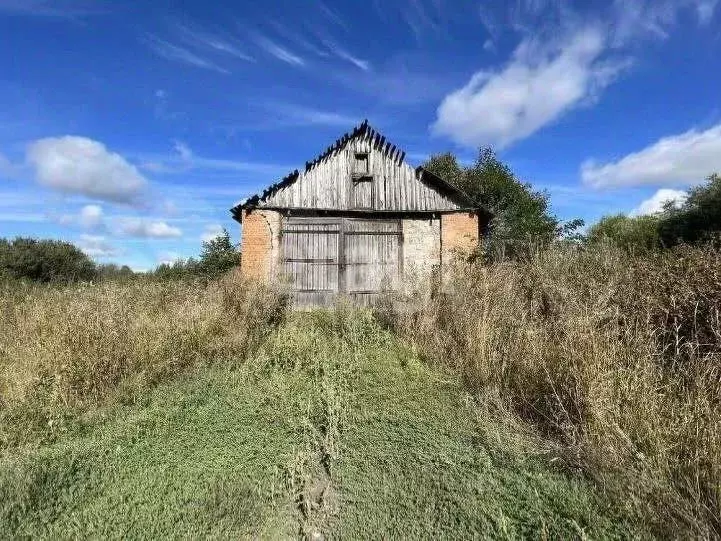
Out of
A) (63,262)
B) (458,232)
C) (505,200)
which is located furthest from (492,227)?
(63,262)

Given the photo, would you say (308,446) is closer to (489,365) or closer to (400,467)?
(400,467)

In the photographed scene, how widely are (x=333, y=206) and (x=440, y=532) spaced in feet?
31.7

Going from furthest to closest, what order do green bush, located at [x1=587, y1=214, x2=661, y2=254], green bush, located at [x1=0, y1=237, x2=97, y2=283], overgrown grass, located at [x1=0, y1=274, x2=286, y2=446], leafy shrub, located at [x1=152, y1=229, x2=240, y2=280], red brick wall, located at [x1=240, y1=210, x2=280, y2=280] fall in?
green bush, located at [x1=587, y1=214, x2=661, y2=254], green bush, located at [x1=0, y1=237, x2=97, y2=283], leafy shrub, located at [x1=152, y1=229, x2=240, y2=280], red brick wall, located at [x1=240, y1=210, x2=280, y2=280], overgrown grass, located at [x1=0, y1=274, x2=286, y2=446]

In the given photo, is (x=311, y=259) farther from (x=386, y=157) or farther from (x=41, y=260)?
(x=41, y=260)

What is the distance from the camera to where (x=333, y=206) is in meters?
11.6

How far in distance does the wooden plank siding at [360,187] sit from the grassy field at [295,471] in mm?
7271

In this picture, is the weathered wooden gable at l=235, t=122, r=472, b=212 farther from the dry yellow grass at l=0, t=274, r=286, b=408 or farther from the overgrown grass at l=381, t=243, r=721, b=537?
the overgrown grass at l=381, t=243, r=721, b=537

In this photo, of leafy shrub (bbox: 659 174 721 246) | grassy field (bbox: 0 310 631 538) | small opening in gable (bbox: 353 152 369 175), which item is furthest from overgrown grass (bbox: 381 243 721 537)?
leafy shrub (bbox: 659 174 721 246)

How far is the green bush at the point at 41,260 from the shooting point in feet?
66.4

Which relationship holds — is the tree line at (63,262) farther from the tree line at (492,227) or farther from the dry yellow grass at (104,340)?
the dry yellow grass at (104,340)

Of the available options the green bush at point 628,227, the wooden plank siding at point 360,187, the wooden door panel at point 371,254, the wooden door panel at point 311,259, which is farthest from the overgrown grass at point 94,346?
the green bush at point 628,227

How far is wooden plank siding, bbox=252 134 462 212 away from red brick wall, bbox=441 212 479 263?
30cm

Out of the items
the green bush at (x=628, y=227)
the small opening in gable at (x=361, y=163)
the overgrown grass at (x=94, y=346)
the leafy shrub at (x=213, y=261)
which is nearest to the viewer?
the overgrown grass at (x=94, y=346)

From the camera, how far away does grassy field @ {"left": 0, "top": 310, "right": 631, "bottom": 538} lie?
266 cm
